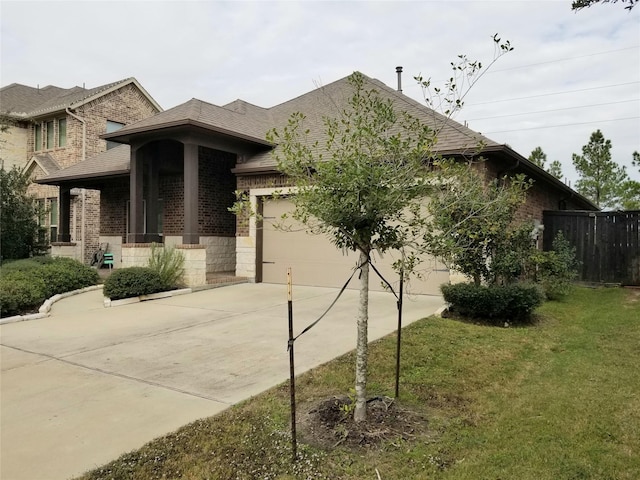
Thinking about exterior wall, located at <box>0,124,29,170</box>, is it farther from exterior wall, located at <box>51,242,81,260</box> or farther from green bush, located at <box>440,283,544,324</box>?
green bush, located at <box>440,283,544,324</box>

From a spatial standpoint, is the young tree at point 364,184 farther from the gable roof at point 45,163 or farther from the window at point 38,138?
the window at point 38,138

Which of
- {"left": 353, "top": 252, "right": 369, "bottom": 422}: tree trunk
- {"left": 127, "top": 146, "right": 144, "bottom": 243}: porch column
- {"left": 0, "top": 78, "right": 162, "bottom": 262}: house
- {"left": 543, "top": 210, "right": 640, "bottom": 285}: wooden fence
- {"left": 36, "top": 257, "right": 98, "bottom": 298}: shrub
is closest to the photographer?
{"left": 353, "top": 252, "right": 369, "bottom": 422}: tree trunk

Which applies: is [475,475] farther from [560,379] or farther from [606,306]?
[606,306]

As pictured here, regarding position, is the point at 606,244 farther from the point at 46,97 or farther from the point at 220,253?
the point at 46,97

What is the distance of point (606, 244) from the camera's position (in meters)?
12.0

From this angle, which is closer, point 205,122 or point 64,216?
point 205,122

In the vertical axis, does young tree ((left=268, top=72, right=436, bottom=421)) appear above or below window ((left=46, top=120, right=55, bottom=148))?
below

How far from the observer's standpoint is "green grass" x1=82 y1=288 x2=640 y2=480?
9.56 ft

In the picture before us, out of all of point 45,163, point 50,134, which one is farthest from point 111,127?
point 45,163

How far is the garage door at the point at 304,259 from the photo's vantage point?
11.3m

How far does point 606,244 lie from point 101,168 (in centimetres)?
1582

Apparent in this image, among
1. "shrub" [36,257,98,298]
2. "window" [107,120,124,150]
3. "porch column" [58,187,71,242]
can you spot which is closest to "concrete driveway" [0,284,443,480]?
"shrub" [36,257,98,298]

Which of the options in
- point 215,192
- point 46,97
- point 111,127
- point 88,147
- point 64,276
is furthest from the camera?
point 46,97

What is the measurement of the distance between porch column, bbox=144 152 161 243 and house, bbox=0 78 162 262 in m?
5.54
